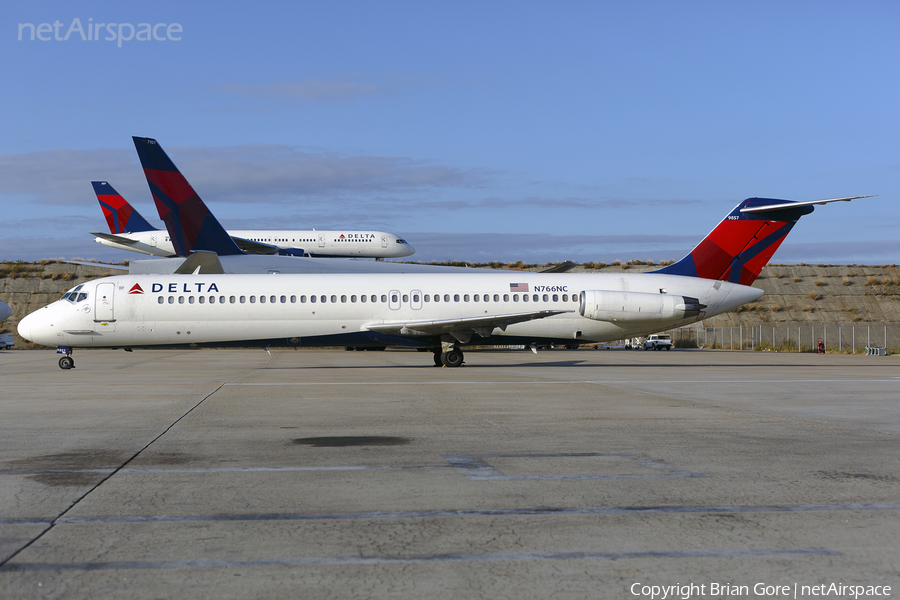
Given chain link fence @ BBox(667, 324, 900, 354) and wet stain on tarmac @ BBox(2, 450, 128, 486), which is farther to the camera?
chain link fence @ BBox(667, 324, 900, 354)

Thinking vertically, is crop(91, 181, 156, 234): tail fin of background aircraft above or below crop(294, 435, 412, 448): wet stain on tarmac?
above

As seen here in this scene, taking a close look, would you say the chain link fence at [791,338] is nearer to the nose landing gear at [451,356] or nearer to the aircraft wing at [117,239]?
the nose landing gear at [451,356]

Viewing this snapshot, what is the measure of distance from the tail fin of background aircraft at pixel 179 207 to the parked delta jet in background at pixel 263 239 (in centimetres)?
A: 1361

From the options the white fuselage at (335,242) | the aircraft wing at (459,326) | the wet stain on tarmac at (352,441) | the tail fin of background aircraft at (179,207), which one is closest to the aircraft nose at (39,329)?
the aircraft wing at (459,326)

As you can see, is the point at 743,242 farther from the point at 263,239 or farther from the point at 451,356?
the point at 263,239

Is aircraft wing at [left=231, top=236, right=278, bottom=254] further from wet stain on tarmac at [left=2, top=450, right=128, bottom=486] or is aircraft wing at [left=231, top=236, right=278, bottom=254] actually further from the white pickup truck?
wet stain on tarmac at [left=2, top=450, right=128, bottom=486]

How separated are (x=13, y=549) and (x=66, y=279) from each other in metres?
75.9

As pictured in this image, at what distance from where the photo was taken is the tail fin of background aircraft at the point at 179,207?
107 feet

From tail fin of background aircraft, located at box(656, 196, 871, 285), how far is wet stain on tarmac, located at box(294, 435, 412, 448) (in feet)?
64.5

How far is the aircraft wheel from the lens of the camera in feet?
79.0

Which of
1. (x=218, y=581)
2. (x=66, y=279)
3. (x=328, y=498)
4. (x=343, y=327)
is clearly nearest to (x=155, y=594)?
(x=218, y=581)

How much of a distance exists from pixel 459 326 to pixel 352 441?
14970mm

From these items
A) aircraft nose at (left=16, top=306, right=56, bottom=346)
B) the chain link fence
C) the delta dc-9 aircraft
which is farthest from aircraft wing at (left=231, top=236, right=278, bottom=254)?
the chain link fence

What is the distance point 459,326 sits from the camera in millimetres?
23375
